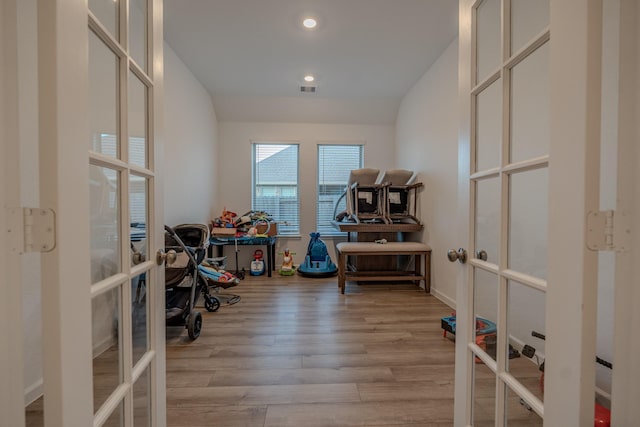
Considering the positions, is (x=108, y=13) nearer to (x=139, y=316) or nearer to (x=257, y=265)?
(x=139, y=316)

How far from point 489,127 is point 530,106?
165 millimetres

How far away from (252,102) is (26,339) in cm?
399

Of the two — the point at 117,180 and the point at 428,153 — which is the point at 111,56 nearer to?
the point at 117,180

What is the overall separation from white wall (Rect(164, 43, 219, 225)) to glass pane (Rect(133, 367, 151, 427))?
A: 217cm

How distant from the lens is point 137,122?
1.01 metres

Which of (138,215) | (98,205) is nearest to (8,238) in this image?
(98,205)

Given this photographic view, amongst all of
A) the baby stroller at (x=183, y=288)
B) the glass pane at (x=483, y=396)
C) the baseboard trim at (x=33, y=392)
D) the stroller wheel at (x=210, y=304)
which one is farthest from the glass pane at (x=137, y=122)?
the stroller wheel at (x=210, y=304)

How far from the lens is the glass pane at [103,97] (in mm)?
786

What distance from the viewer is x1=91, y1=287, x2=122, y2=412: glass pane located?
0.79 m

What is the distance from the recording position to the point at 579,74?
636 millimetres

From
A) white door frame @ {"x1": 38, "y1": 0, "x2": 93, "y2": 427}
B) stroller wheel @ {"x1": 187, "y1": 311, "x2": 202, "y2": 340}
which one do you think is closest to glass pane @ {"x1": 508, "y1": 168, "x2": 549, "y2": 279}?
white door frame @ {"x1": 38, "y1": 0, "x2": 93, "y2": 427}

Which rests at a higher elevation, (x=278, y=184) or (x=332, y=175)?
(x=332, y=175)

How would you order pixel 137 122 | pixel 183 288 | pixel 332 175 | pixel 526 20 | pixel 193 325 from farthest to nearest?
pixel 332 175, pixel 183 288, pixel 193 325, pixel 137 122, pixel 526 20

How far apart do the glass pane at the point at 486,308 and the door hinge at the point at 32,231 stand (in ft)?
4.20
